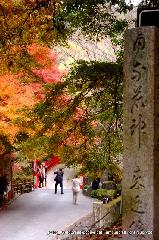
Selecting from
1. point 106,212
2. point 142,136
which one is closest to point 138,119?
point 142,136

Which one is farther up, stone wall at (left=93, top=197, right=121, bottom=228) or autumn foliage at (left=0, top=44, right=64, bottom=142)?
autumn foliage at (left=0, top=44, right=64, bottom=142)

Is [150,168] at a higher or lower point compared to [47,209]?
higher

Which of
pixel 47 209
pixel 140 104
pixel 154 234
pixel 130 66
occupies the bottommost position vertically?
pixel 47 209

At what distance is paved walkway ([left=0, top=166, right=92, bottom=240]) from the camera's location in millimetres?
15064

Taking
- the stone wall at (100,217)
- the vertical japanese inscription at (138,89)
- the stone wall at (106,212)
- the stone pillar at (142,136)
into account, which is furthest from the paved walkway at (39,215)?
the vertical japanese inscription at (138,89)

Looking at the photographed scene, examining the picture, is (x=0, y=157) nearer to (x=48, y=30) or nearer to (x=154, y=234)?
(x=48, y=30)

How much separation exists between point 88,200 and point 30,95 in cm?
915

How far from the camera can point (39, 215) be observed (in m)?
18.6

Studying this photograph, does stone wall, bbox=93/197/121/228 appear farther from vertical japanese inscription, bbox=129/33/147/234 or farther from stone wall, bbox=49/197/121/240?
vertical japanese inscription, bbox=129/33/147/234

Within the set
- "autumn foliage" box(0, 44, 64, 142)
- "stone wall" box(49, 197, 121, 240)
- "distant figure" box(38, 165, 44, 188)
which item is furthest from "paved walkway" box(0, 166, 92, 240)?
"distant figure" box(38, 165, 44, 188)

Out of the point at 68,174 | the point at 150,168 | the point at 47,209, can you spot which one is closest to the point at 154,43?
the point at 150,168

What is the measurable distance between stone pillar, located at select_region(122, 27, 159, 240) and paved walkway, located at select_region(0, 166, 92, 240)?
30.4 feet

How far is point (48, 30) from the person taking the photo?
10.1m

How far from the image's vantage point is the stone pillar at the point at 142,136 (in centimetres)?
509
